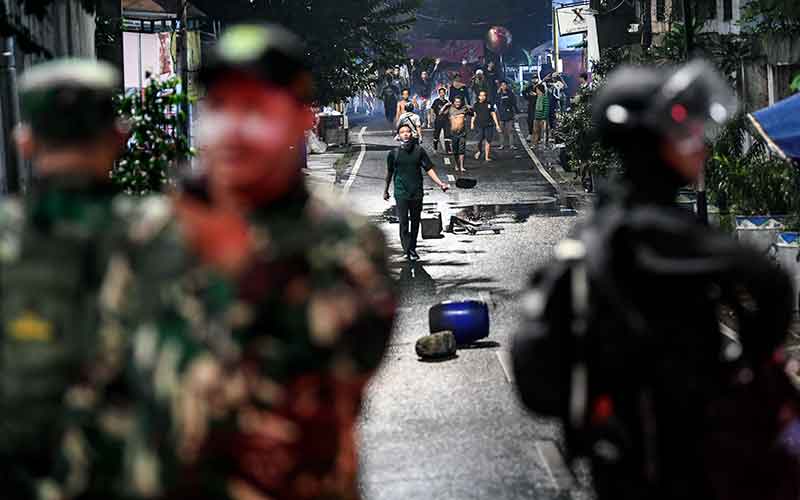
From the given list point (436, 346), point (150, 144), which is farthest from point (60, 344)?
point (436, 346)

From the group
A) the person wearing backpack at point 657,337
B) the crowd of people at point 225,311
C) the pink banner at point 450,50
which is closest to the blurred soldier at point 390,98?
the pink banner at point 450,50

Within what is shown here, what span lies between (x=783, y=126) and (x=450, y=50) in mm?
73137

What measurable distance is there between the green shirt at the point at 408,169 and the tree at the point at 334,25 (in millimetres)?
11544

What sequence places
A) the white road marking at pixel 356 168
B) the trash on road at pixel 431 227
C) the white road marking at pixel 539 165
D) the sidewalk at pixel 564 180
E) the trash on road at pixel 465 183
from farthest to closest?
the white road marking at pixel 539 165 → the white road marking at pixel 356 168 → the trash on road at pixel 465 183 → the sidewalk at pixel 564 180 → the trash on road at pixel 431 227

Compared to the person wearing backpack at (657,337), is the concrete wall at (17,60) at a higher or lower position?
higher

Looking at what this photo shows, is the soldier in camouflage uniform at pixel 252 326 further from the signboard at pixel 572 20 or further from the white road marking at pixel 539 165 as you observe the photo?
the signboard at pixel 572 20

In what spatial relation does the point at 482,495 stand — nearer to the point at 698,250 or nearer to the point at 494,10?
the point at 698,250

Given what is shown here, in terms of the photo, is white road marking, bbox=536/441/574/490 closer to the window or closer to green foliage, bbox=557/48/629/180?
green foliage, bbox=557/48/629/180

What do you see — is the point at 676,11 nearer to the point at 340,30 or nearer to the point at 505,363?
the point at 340,30

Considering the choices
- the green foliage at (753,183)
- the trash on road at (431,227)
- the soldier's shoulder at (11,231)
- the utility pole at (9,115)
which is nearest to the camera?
the soldier's shoulder at (11,231)

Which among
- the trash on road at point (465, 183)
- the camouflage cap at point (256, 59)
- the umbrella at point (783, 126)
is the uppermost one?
the camouflage cap at point (256, 59)

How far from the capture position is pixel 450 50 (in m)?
86.6

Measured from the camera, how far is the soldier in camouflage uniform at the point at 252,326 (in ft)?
13.9

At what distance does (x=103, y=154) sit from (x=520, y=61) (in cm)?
9377
